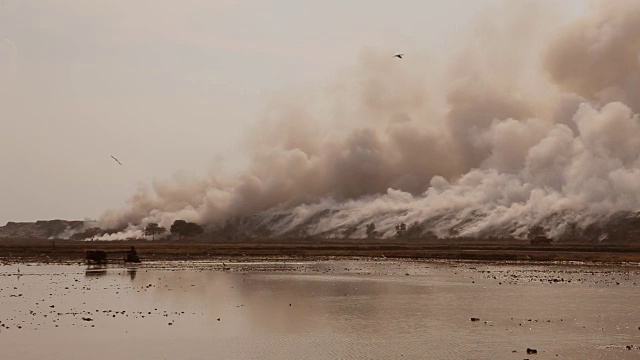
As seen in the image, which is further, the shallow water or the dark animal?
the dark animal

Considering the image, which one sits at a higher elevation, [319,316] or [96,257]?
[96,257]

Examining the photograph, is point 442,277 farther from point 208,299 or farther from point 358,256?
point 358,256

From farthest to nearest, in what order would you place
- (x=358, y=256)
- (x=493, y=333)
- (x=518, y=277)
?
1. (x=358, y=256)
2. (x=518, y=277)
3. (x=493, y=333)

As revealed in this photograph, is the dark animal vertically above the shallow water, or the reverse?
the dark animal

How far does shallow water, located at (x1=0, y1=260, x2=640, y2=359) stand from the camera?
46.7 meters

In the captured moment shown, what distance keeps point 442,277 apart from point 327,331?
167 ft

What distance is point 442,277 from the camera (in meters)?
103

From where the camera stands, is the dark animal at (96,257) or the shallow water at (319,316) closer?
the shallow water at (319,316)

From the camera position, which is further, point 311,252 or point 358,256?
point 311,252

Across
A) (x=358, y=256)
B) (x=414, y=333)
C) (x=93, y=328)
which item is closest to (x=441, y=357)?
(x=414, y=333)

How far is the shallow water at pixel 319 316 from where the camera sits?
153ft

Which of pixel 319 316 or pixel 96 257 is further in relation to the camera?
pixel 96 257

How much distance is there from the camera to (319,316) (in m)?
62.5

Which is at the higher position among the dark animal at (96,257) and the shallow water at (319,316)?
the dark animal at (96,257)
